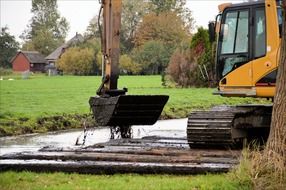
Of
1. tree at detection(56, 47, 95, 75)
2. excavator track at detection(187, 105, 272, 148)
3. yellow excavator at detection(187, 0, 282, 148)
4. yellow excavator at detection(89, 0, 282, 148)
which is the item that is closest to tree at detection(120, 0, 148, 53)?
tree at detection(56, 47, 95, 75)

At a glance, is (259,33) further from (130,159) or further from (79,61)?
(79,61)

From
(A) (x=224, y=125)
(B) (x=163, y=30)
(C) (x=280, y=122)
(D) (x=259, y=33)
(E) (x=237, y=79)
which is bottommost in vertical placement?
(A) (x=224, y=125)

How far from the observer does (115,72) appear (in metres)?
13.9

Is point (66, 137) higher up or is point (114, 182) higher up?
point (114, 182)

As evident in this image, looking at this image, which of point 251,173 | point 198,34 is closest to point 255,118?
point 251,173

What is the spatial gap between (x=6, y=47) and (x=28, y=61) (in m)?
6.36

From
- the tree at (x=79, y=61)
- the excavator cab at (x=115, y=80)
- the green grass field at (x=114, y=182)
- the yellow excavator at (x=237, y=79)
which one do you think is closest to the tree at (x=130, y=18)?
the tree at (x=79, y=61)

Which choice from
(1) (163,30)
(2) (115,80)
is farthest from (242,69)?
(1) (163,30)

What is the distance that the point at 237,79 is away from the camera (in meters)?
12.3

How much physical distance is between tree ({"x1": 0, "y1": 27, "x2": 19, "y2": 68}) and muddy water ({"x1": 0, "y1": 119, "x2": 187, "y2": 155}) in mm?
87605

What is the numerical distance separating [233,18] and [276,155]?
4.85 meters

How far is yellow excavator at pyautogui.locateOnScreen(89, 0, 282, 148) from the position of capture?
37.2 ft

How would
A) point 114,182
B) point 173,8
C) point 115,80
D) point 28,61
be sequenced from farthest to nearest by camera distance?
point 28,61
point 173,8
point 115,80
point 114,182

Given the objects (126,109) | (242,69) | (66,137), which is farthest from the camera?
(66,137)
